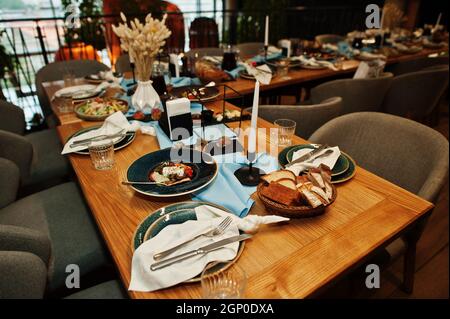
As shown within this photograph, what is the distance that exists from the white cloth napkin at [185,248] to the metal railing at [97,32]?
3.18m

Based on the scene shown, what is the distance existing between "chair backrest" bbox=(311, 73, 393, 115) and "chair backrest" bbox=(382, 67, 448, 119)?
9.8 inches

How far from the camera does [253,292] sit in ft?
2.24

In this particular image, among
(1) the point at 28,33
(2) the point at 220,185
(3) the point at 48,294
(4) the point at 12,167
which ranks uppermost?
(1) the point at 28,33

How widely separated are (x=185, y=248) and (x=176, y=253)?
26 mm

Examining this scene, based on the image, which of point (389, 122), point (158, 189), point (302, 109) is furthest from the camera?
point (302, 109)

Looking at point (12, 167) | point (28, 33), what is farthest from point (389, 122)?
point (28, 33)

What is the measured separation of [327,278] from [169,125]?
2.82 ft

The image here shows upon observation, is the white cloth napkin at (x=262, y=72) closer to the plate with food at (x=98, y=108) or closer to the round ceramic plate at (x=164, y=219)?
the plate with food at (x=98, y=108)

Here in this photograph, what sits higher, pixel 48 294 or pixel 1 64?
pixel 1 64

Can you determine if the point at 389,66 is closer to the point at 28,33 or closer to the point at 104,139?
the point at 104,139

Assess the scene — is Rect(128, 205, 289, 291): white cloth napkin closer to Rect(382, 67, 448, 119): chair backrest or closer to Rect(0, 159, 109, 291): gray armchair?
Rect(0, 159, 109, 291): gray armchair

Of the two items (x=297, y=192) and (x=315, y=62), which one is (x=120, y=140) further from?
(x=315, y=62)

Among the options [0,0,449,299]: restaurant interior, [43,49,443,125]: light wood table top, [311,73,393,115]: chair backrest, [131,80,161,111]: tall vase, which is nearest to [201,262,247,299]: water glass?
[0,0,449,299]: restaurant interior

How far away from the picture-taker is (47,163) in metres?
1.85
